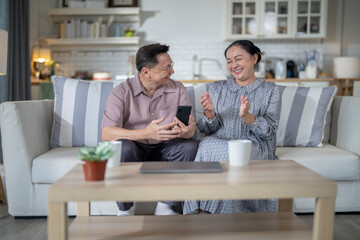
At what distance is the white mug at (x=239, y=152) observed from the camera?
162cm

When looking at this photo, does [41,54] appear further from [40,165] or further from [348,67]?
[348,67]

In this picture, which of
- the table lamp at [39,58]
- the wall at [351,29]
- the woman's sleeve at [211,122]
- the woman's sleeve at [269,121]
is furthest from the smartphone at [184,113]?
the wall at [351,29]

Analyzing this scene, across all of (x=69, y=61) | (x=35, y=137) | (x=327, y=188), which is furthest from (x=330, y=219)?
(x=69, y=61)

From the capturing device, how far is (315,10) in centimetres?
557

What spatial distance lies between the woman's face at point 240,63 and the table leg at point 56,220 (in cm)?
142

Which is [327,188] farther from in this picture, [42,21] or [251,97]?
[42,21]

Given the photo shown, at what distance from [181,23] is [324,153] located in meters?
3.96

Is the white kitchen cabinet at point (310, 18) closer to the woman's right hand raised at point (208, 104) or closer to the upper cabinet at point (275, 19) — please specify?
the upper cabinet at point (275, 19)

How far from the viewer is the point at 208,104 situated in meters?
2.19

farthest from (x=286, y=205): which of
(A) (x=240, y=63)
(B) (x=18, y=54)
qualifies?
(B) (x=18, y=54)

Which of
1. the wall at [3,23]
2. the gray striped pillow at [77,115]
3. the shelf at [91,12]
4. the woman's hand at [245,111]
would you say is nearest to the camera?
the woman's hand at [245,111]

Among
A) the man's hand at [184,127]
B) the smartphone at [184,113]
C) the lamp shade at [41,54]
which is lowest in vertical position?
the man's hand at [184,127]

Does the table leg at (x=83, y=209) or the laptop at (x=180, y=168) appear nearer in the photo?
the laptop at (x=180, y=168)

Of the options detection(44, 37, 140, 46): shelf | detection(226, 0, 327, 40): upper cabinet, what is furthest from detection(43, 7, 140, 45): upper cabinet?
detection(226, 0, 327, 40): upper cabinet
